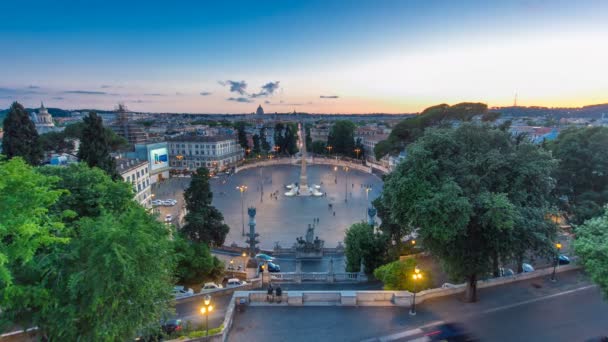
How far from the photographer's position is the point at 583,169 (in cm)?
1898

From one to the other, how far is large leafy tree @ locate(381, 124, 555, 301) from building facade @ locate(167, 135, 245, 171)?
189ft

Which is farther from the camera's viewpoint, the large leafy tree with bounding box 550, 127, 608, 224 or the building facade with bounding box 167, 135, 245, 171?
the building facade with bounding box 167, 135, 245, 171

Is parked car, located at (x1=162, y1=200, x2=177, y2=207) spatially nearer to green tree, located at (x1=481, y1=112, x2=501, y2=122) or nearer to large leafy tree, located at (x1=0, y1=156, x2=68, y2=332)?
large leafy tree, located at (x1=0, y1=156, x2=68, y2=332)

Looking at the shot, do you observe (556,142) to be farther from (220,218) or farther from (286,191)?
(286,191)

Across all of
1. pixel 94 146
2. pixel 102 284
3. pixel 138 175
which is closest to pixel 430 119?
pixel 94 146

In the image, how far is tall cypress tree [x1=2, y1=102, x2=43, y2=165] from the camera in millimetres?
23375

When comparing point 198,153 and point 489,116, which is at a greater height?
point 489,116

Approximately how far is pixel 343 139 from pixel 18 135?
64.5m

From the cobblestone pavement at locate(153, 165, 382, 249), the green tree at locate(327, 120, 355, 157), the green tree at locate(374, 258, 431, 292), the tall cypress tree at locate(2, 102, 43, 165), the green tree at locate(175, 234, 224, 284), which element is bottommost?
the cobblestone pavement at locate(153, 165, 382, 249)

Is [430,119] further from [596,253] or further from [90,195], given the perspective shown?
[90,195]

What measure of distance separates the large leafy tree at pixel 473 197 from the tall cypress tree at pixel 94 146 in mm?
18532

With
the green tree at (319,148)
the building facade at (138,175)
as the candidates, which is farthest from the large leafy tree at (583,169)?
the green tree at (319,148)

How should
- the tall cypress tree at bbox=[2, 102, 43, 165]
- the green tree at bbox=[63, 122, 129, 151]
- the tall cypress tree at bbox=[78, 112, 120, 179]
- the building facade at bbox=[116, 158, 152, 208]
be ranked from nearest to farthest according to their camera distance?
1. the tall cypress tree at bbox=[78, 112, 120, 179]
2. the tall cypress tree at bbox=[2, 102, 43, 165]
3. the building facade at bbox=[116, 158, 152, 208]
4. the green tree at bbox=[63, 122, 129, 151]

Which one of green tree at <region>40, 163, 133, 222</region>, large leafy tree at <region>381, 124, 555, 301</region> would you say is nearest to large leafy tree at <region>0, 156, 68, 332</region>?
green tree at <region>40, 163, 133, 222</region>
